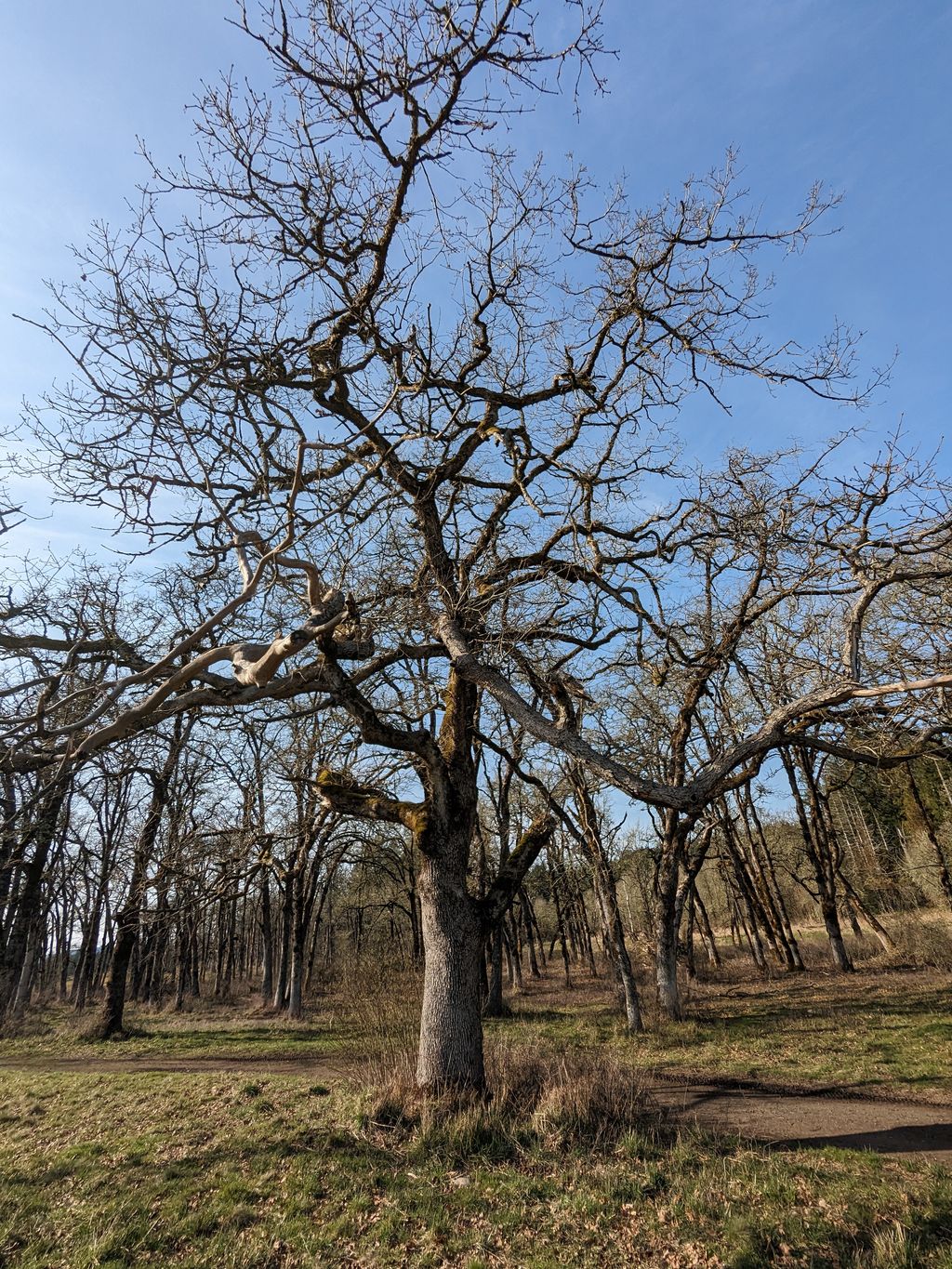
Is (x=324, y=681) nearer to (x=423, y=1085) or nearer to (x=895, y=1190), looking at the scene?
(x=423, y=1085)

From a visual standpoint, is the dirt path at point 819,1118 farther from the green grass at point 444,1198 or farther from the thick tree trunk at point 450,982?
the thick tree trunk at point 450,982

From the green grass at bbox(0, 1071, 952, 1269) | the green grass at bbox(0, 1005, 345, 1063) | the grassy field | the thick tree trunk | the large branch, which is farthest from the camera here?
the green grass at bbox(0, 1005, 345, 1063)

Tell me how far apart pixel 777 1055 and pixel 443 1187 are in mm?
6900

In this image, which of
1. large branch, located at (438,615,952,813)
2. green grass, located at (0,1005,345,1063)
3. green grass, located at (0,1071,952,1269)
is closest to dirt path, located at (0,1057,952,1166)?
green grass, located at (0,1071,952,1269)

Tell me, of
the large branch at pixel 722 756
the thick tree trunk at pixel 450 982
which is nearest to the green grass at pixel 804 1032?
the thick tree trunk at pixel 450 982

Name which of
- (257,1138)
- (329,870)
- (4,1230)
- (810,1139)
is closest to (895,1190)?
(810,1139)

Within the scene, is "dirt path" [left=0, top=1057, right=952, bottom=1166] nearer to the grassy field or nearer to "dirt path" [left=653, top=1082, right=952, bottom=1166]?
"dirt path" [left=653, top=1082, right=952, bottom=1166]

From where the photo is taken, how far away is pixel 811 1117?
22.0 feet

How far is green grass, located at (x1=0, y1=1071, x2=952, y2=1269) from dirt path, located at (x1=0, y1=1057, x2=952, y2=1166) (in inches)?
27.4

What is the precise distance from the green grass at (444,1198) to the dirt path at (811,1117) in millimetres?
696

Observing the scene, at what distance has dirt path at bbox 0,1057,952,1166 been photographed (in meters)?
5.83

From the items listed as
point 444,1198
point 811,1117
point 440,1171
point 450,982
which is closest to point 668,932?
point 811,1117

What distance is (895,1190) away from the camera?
4445mm

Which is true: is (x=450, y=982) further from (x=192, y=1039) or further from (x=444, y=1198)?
(x=192, y=1039)
